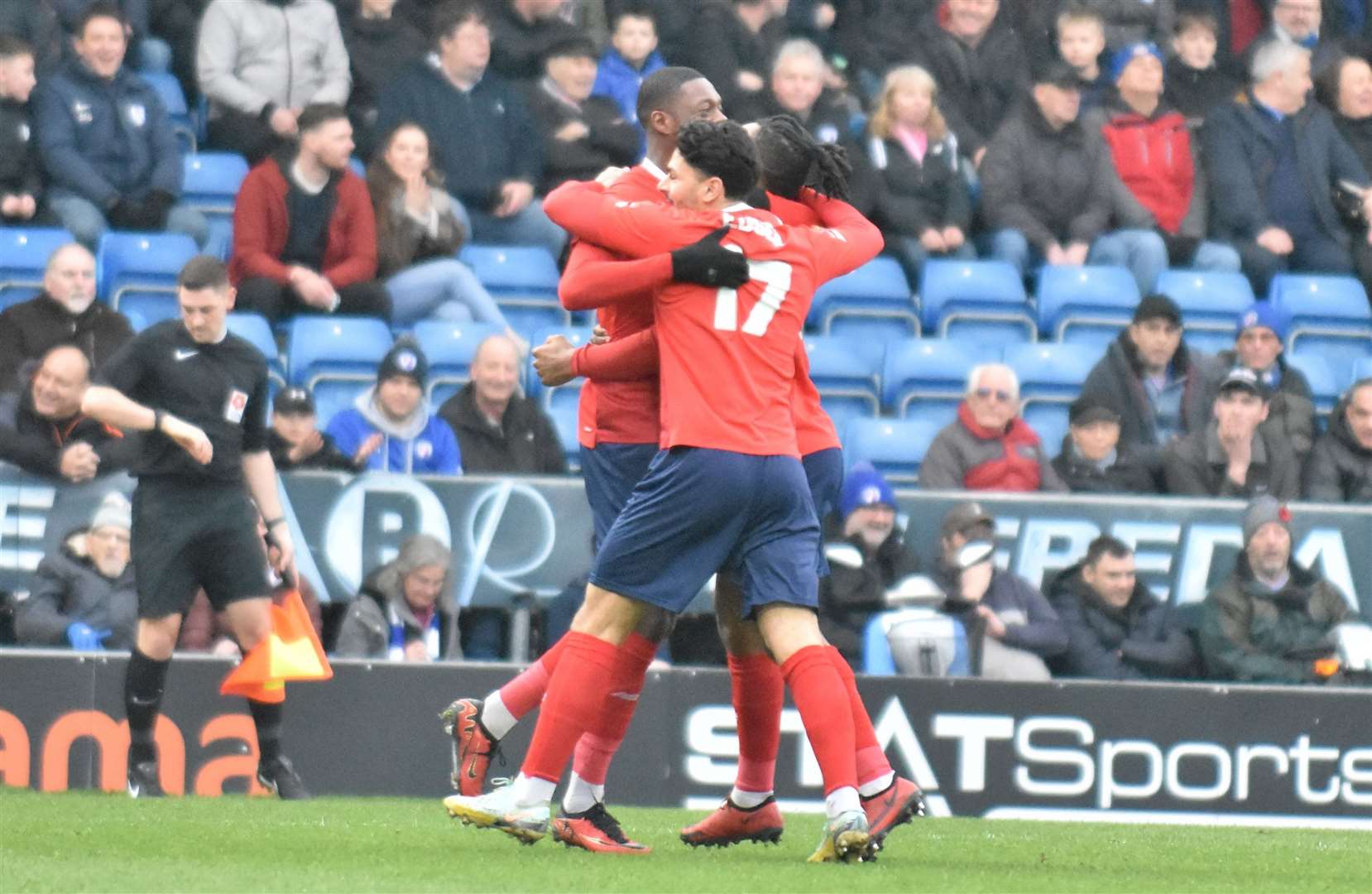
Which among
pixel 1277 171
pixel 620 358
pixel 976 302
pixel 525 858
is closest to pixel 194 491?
pixel 620 358

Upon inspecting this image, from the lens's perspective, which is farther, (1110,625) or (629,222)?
(1110,625)

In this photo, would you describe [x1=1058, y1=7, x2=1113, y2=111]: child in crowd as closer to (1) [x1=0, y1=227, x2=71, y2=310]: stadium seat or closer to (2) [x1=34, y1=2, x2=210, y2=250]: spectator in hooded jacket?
(2) [x1=34, y1=2, x2=210, y2=250]: spectator in hooded jacket

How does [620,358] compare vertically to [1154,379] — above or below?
above

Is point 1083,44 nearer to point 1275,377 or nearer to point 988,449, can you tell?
point 1275,377

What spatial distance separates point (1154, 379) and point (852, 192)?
1.93 m

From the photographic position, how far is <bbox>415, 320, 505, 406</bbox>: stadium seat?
12297 millimetres

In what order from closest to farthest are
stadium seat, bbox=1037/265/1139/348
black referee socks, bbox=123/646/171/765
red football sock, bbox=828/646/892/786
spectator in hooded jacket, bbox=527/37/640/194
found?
red football sock, bbox=828/646/892/786
black referee socks, bbox=123/646/171/765
spectator in hooded jacket, bbox=527/37/640/194
stadium seat, bbox=1037/265/1139/348

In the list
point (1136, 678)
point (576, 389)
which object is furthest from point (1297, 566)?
point (576, 389)

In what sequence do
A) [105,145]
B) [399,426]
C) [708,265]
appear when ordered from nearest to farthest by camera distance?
[708,265], [399,426], [105,145]

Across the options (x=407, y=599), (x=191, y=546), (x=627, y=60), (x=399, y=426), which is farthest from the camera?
(x=627, y=60)

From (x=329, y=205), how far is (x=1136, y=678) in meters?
4.60

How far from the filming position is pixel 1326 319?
14117mm

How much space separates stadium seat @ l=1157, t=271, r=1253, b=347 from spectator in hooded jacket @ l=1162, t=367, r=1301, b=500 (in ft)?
4.90

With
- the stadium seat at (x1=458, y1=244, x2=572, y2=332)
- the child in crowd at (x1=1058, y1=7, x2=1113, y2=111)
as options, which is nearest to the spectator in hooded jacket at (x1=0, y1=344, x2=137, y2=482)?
the stadium seat at (x1=458, y1=244, x2=572, y2=332)
